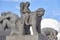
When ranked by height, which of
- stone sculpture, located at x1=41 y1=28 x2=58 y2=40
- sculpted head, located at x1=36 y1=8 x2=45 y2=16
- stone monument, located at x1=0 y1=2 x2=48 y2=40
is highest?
sculpted head, located at x1=36 y1=8 x2=45 y2=16

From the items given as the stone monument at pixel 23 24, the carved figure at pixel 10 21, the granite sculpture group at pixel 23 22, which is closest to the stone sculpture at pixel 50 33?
the granite sculpture group at pixel 23 22

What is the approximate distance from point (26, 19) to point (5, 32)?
4.72 feet

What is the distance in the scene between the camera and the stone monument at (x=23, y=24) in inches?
464

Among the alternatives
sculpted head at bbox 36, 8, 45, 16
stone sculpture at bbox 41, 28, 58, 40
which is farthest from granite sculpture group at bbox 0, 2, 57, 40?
stone sculpture at bbox 41, 28, 58, 40

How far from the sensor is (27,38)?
11586 mm

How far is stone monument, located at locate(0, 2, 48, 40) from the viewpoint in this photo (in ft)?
38.7

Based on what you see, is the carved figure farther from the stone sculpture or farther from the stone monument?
the stone sculpture

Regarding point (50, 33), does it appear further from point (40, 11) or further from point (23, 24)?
point (23, 24)

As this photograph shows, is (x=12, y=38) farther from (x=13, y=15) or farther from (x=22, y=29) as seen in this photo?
(x=13, y=15)

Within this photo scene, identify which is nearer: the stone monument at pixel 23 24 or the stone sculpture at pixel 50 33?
the stone monument at pixel 23 24

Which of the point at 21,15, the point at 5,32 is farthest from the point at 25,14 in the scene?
the point at 5,32

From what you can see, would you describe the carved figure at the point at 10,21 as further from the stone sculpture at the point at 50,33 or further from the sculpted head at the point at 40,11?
the stone sculpture at the point at 50,33

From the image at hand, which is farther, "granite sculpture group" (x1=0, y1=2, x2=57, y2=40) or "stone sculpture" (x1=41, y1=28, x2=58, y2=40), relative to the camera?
"stone sculpture" (x1=41, y1=28, x2=58, y2=40)

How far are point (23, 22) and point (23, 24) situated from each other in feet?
0.38
